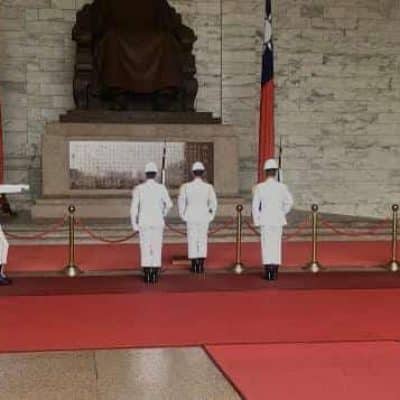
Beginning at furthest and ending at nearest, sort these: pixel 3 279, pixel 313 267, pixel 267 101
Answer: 1. pixel 267 101
2. pixel 313 267
3. pixel 3 279

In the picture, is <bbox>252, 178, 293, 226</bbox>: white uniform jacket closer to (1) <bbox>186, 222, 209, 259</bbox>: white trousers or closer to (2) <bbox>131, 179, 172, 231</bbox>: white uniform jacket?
(1) <bbox>186, 222, 209, 259</bbox>: white trousers

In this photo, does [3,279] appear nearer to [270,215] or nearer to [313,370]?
[270,215]

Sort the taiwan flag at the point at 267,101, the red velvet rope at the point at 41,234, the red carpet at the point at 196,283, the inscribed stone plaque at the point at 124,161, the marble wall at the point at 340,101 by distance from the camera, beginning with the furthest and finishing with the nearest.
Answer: the marble wall at the point at 340,101 → the taiwan flag at the point at 267,101 → the inscribed stone plaque at the point at 124,161 → the red velvet rope at the point at 41,234 → the red carpet at the point at 196,283

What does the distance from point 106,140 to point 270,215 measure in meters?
3.78

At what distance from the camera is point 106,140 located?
9.67 m

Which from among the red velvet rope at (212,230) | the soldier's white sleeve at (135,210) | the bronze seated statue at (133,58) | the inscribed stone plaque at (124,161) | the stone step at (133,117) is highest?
the bronze seated statue at (133,58)

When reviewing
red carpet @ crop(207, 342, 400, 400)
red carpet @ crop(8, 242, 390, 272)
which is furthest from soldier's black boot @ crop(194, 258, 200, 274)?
red carpet @ crop(207, 342, 400, 400)

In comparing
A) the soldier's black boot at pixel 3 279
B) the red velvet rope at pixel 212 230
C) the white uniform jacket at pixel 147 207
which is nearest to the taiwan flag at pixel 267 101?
the red velvet rope at pixel 212 230

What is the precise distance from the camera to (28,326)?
4.60 metres

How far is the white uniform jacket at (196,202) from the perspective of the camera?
22.1 feet

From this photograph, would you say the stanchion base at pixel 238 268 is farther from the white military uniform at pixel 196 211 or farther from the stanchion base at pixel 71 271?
the stanchion base at pixel 71 271

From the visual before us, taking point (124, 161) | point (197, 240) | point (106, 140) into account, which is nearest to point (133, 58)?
point (106, 140)

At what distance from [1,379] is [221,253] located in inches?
179

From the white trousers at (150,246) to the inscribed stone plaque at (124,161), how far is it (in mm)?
3506
